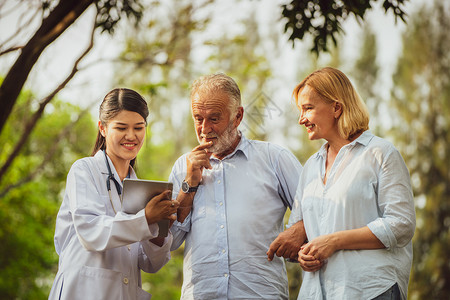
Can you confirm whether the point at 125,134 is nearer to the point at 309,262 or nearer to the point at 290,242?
the point at 290,242

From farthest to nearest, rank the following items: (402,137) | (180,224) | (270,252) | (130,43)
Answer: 1. (402,137)
2. (130,43)
3. (180,224)
4. (270,252)

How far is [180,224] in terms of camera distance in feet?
11.6

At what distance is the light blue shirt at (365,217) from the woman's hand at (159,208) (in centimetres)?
81

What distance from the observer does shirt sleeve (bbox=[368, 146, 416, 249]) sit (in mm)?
2676

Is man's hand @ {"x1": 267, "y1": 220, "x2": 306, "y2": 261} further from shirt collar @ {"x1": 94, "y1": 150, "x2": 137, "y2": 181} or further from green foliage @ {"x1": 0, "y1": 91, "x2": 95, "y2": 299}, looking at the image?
green foliage @ {"x1": 0, "y1": 91, "x2": 95, "y2": 299}

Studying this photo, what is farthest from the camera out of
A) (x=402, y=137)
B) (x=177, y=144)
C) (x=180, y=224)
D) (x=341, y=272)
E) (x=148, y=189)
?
(x=177, y=144)

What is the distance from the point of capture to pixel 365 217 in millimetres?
2787

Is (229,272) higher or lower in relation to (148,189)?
lower

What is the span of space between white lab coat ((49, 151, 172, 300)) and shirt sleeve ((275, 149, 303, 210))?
0.84 metres

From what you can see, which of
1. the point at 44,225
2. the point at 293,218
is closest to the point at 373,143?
the point at 293,218

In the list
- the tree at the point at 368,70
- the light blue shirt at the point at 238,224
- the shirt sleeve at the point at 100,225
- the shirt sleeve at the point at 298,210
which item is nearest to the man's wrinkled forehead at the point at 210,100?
the light blue shirt at the point at 238,224

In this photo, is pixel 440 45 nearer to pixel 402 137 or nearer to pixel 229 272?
pixel 402 137

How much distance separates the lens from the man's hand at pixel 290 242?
3090mm

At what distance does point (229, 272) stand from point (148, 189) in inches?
30.9
